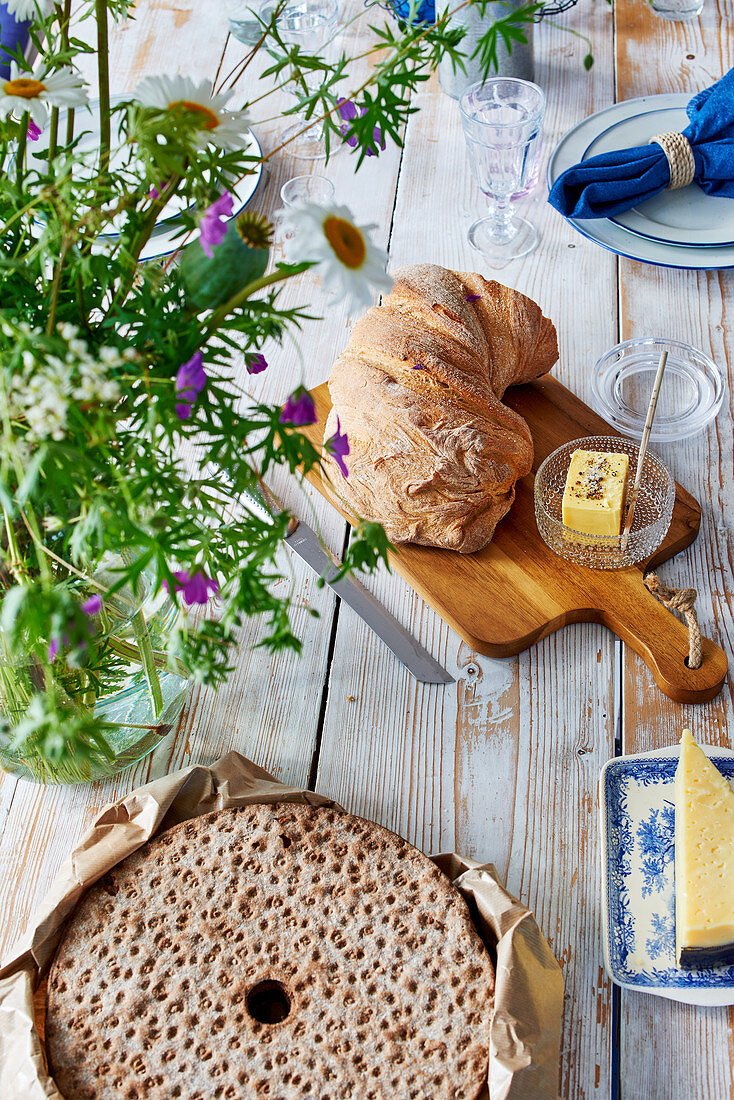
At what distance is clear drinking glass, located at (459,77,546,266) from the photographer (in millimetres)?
1601

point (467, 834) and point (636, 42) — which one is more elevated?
point (636, 42)

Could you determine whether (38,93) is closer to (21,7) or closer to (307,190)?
(21,7)

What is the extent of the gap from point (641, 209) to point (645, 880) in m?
1.12

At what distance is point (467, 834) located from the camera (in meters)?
1.07

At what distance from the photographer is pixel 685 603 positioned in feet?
3.92

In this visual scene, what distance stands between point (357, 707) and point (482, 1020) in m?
0.42

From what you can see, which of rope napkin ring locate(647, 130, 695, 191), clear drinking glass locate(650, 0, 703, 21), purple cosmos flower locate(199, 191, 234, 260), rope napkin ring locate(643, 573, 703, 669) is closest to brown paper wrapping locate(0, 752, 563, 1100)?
rope napkin ring locate(643, 573, 703, 669)

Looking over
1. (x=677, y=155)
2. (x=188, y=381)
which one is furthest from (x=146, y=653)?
(x=677, y=155)

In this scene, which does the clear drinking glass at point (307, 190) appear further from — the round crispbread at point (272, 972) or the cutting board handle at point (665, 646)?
the round crispbread at point (272, 972)

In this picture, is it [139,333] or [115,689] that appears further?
[115,689]

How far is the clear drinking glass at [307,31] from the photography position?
6.09ft

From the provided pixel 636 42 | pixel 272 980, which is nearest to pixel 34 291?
pixel 272 980

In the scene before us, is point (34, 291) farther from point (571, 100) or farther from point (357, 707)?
point (571, 100)

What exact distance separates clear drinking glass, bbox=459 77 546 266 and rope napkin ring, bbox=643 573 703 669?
0.71m
